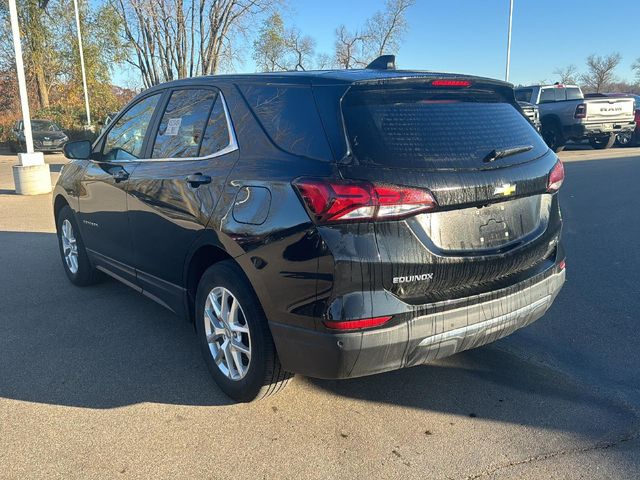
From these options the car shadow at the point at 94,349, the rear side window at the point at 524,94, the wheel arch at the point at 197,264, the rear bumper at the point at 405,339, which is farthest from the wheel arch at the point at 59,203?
the rear side window at the point at 524,94

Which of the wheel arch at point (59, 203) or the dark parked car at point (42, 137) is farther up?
the wheel arch at point (59, 203)

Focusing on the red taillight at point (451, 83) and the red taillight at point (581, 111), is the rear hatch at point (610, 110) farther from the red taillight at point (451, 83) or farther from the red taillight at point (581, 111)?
the red taillight at point (451, 83)

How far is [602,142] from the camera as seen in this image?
1950 cm

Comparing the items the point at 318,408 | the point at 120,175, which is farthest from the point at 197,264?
the point at 120,175

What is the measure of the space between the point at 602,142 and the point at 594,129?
2.93 meters

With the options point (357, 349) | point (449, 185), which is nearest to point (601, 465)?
point (357, 349)

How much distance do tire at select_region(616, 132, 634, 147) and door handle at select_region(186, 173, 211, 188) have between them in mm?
20186

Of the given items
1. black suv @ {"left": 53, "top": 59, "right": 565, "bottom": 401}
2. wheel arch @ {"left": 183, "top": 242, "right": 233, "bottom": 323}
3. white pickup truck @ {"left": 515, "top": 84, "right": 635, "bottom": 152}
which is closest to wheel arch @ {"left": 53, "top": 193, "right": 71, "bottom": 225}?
black suv @ {"left": 53, "top": 59, "right": 565, "bottom": 401}

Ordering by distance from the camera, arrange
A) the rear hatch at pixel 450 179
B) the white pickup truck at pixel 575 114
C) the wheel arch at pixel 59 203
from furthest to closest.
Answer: the white pickup truck at pixel 575 114 < the wheel arch at pixel 59 203 < the rear hatch at pixel 450 179

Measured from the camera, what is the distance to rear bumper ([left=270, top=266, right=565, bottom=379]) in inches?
102

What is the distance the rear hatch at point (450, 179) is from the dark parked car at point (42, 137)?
2363 centimetres

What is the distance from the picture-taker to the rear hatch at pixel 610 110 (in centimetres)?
1672

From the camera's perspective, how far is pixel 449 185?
2.66 meters

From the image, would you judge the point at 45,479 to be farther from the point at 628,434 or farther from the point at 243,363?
the point at 628,434
